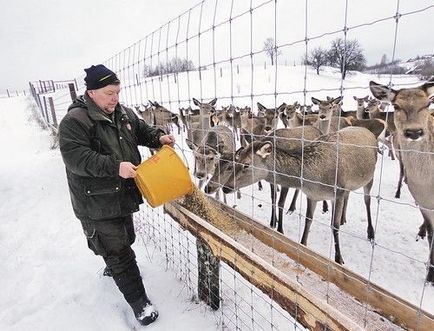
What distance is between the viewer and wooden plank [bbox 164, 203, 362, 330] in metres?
1.90

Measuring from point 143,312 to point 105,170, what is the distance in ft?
4.98

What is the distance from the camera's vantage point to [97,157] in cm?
274

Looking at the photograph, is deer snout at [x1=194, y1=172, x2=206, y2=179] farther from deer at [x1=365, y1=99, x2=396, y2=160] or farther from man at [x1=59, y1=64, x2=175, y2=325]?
deer at [x1=365, y1=99, x2=396, y2=160]

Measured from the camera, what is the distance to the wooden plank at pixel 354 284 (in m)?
2.14

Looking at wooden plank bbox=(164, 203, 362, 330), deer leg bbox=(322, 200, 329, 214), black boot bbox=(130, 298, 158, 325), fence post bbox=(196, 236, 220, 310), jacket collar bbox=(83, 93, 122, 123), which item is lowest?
deer leg bbox=(322, 200, 329, 214)

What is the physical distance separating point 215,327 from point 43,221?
4.11 metres

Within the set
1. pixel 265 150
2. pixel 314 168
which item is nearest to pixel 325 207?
pixel 314 168

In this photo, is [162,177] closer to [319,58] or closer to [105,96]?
[105,96]

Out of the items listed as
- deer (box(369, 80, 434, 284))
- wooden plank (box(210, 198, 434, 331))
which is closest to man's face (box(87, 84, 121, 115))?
wooden plank (box(210, 198, 434, 331))

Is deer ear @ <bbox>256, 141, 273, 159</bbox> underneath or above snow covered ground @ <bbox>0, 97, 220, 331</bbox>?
above

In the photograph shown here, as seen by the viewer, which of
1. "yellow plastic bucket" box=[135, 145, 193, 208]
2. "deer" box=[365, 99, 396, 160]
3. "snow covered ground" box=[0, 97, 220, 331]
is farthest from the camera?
"deer" box=[365, 99, 396, 160]

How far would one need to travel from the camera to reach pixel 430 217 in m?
3.94

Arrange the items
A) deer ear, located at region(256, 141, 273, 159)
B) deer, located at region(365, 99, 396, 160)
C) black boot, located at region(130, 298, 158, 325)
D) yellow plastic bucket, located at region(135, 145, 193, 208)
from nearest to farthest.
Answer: yellow plastic bucket, located at region(135, 145, 193, 208) → black boot, located at region(130, 298, 158, 325) → deer ear, located at region(256, 141, 273, 159) → deer, located at region(365, 99, 396, 160)

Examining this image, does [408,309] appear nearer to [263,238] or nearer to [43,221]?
[263,238]
